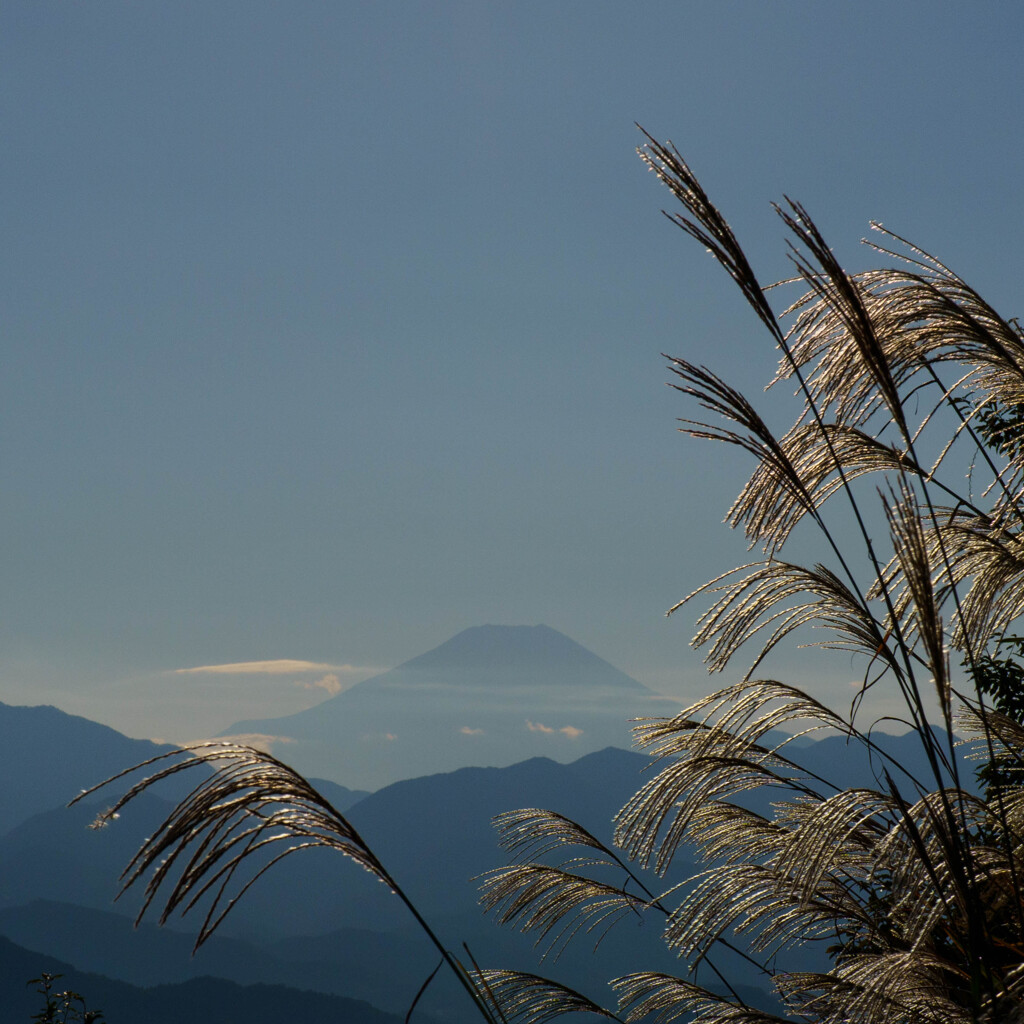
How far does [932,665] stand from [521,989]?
1777 mm

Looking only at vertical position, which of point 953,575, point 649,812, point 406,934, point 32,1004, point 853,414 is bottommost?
point 406,934

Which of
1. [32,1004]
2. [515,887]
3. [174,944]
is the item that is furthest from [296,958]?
[515,887]

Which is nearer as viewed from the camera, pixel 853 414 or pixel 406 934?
pixel 853 414

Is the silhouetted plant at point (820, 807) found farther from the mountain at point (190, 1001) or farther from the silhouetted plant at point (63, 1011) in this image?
the mountain at point (190, 1001)

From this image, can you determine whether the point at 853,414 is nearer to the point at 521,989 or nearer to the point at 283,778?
the point at 283,778

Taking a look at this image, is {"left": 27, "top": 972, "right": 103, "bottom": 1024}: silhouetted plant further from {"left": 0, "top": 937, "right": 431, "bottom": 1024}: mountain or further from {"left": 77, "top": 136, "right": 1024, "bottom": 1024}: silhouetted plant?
{"left": 0, "top": 937, "right": 431, "bottom": 1024}: mountain

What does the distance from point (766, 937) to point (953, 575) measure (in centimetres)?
103

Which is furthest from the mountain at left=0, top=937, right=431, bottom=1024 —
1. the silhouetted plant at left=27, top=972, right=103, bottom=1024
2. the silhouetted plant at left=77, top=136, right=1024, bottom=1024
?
the silhouetted plant at left=77, top=136, right=1024, bottom=1024

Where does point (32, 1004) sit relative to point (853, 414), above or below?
below

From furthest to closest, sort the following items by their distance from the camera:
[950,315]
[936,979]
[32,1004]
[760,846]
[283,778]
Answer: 1. [32,1004]
2. [760,846]
3. [950,315]
4. [936,979]
5. [283,778]

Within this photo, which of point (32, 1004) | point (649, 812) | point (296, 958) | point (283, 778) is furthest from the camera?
point (296, 958)

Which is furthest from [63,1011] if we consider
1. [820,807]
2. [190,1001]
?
[190,1001]

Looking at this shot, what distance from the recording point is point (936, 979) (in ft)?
5.86

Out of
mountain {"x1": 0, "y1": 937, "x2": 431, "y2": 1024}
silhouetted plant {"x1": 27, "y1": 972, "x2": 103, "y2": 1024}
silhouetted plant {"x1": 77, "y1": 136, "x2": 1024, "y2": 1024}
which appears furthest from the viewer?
mountain {"x1": 0, "y1": 937, "x2": 431, "y2": 1024}
